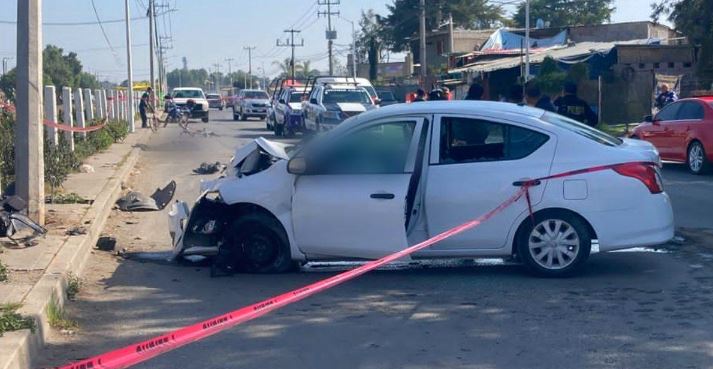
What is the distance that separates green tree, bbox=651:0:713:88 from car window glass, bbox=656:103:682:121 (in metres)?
10.1

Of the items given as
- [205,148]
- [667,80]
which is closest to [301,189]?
[205,148]

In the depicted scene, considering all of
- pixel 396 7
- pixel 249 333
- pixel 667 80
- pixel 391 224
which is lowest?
pixel 249 333

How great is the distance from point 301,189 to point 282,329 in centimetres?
198

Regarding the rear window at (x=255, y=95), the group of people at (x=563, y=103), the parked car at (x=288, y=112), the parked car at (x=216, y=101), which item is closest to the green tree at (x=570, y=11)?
the parked car at (x=216, y=101)

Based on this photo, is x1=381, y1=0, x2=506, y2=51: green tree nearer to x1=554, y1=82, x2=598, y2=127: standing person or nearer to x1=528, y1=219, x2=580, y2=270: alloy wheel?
x1=554, y1=82, x2=598, y2=127: standing person

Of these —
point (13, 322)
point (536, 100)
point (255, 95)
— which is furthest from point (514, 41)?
point (13, 322)

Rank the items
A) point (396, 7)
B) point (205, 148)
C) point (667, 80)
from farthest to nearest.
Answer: point (396, 7) → point (667, 80) → point (205, 148)

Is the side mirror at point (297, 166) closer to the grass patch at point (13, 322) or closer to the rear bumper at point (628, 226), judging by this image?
the rear bumper at point (628, 226)

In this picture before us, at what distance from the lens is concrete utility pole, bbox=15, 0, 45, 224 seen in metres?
11.9

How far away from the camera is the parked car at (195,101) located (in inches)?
1946

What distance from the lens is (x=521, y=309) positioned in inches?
314

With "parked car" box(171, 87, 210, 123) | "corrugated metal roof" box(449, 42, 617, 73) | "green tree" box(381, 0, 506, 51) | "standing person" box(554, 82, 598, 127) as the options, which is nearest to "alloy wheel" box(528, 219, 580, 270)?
"standing person" box(554, 82, 598, 127)

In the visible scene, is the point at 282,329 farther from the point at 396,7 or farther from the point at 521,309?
the point at 396,7

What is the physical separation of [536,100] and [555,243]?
4581mm
